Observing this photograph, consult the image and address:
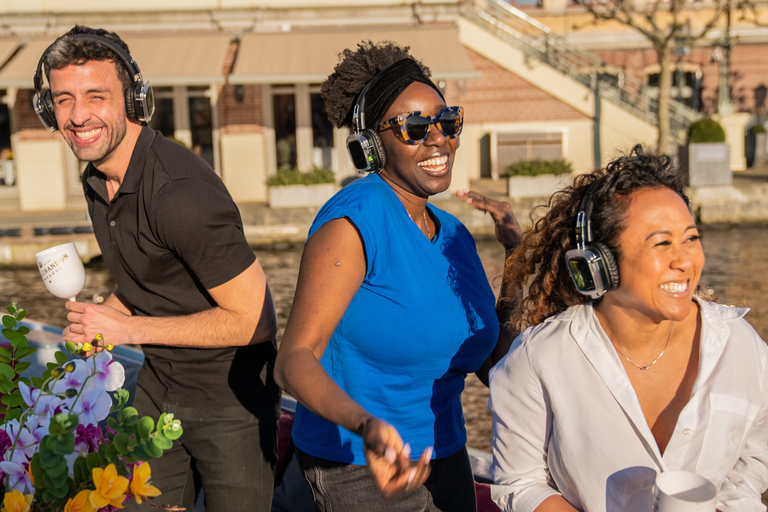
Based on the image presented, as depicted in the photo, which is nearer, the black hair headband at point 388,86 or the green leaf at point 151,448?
the green leaf at point 151,448

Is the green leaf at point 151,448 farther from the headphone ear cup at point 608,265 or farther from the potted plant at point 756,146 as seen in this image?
the potted plant at point 756,146

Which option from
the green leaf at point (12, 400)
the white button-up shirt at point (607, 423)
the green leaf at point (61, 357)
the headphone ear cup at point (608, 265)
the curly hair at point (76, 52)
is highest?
the curly hair at point (76, 52)

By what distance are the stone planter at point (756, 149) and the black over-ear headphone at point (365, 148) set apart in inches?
815

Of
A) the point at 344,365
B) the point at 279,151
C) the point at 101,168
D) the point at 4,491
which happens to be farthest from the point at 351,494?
the point at 279,151

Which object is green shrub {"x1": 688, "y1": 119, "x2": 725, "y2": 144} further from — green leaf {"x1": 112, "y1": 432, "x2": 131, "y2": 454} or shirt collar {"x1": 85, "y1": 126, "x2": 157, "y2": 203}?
green leaf {"x1": 112, "y1": 432, "x2": 131, "y2": 454}

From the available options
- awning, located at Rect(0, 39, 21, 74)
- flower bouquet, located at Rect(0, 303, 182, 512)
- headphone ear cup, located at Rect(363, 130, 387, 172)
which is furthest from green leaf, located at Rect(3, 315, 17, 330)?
awning, located at Rect(0, 39, 21, 74)

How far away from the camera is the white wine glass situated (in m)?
2.48

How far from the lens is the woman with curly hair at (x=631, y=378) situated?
1804mm

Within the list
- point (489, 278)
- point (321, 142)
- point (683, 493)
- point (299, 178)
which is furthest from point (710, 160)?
point (683, 493)

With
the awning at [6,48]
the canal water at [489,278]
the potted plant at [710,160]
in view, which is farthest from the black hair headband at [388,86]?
the awning at [6,48]

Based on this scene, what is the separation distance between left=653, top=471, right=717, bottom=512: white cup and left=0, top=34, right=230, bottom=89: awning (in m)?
14.6

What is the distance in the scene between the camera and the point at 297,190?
14.2 meters

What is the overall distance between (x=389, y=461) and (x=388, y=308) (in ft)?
1.86

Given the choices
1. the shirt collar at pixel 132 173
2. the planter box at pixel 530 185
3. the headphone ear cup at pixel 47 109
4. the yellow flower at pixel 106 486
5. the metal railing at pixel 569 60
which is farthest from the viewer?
the metal railing at pixel 569 60
